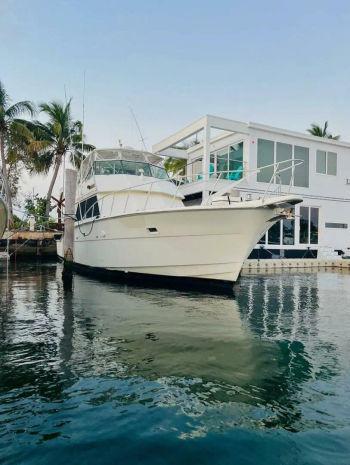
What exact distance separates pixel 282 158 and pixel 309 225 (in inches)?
156

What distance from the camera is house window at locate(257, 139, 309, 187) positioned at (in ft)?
62.6

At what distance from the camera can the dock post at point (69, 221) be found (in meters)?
10.9

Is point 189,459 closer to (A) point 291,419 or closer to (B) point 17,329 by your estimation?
(A) point 291,419

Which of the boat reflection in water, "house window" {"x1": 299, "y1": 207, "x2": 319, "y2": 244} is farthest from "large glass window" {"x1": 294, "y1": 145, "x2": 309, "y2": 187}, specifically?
the boat reflection in water

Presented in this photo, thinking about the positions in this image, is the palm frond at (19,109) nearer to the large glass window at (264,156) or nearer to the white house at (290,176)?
the white house at (290,176)

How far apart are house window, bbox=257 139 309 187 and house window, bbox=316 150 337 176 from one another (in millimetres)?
889

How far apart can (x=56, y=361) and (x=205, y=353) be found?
179cm

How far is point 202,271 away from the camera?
9758 mm

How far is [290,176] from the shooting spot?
19969mm

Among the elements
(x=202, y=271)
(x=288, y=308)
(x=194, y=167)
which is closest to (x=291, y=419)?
(x=288, y=308)

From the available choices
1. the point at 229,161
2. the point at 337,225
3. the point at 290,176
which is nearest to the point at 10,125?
the point at 229,161

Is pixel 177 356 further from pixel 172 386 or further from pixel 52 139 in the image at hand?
pixel 52 139

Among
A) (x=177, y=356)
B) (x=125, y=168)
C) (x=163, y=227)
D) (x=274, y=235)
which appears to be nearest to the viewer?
(x=177, y=356)

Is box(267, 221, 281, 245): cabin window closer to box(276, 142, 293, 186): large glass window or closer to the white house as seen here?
the white house
